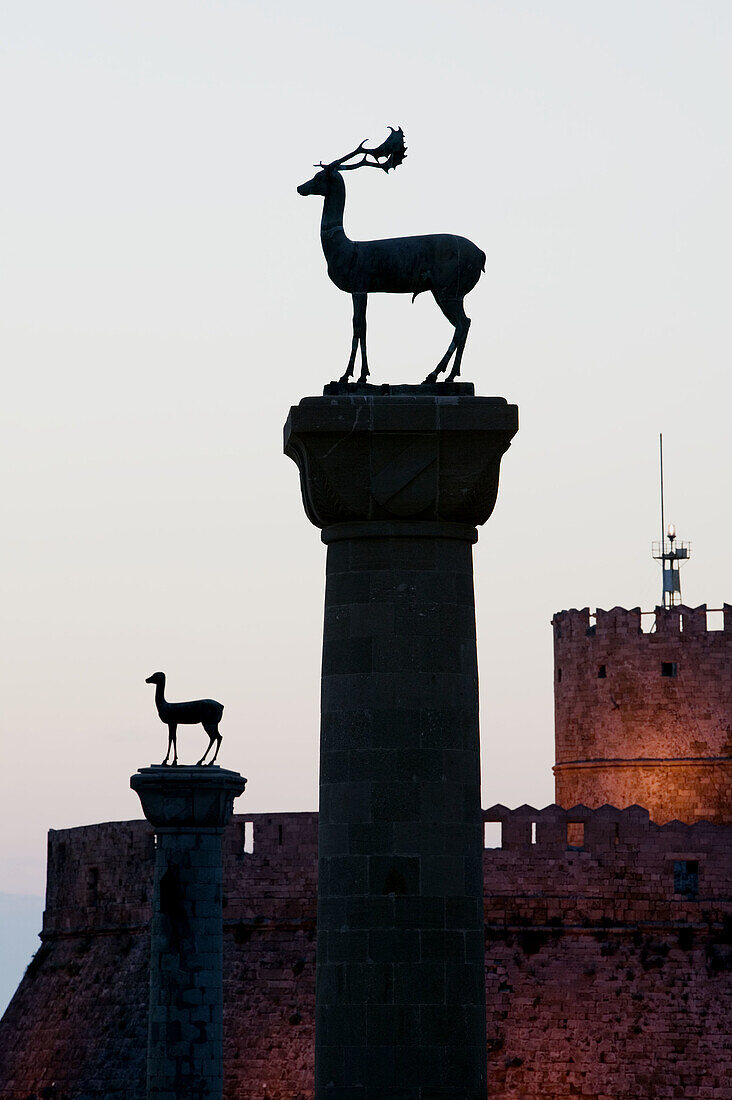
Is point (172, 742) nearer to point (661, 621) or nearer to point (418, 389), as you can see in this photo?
point (418, 389)

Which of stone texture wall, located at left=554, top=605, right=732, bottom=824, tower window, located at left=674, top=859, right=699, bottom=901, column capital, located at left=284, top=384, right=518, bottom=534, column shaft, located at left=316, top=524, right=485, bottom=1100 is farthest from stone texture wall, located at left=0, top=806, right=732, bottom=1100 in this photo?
column capital, located at left=284, top=384, right=518, bottom=534

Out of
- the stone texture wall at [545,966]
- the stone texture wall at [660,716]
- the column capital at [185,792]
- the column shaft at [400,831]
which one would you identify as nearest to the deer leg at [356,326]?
the column shaft at [400,831]

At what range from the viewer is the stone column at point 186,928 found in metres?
24.9

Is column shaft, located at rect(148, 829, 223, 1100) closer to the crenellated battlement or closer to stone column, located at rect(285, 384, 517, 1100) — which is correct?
stone column, located at rect(285, 384, 517, 1100)

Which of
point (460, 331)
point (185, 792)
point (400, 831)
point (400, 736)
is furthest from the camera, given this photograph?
point (185, 792)

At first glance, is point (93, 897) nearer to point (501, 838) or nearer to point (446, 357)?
point (501, 838)

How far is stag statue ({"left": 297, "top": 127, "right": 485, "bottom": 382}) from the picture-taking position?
607 inches

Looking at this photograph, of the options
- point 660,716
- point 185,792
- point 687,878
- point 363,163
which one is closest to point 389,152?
point 363,163

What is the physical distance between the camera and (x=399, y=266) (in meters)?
15.5

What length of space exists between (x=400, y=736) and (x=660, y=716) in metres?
36.5

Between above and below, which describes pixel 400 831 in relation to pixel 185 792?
below

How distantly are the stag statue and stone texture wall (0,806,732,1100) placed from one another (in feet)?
86.7

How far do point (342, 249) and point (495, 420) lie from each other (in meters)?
1.81

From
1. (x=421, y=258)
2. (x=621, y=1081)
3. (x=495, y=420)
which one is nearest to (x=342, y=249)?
(x=421, y=258)
